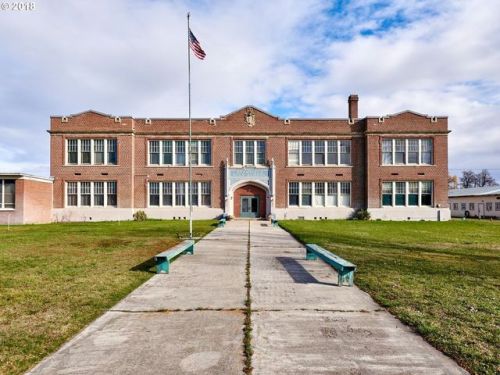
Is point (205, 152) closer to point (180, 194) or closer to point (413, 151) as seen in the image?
point (180, 194)

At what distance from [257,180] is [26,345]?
2883 cm

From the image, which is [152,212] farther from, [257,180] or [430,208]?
[430,208]

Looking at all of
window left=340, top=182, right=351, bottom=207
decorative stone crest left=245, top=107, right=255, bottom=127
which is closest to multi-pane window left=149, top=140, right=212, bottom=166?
decorative stone crest left=245, top=107, right=255, bottom=127

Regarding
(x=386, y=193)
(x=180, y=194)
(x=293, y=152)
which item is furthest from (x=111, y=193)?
(x=386, y=193)

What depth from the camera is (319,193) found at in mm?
33344

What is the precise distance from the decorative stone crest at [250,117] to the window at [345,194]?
9.89 m

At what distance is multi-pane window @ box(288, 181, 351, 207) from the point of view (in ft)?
109

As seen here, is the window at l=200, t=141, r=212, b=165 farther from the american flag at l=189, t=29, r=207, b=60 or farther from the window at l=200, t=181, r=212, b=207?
the american flag at l=189, t=29, r=207, b=60

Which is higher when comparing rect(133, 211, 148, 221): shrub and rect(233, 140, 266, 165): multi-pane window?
rect(233, 140, 266, 165): multi-pane window

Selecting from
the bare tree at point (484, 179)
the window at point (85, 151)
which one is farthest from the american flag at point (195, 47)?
the bare tree at point (484, 179)

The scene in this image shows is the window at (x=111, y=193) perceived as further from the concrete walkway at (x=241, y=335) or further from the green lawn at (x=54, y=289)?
the concrete walkway at (x=241, y=335)

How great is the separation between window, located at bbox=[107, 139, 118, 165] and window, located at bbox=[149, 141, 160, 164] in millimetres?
3053

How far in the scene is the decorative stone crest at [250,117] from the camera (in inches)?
1298

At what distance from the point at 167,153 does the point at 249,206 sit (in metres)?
8.95
